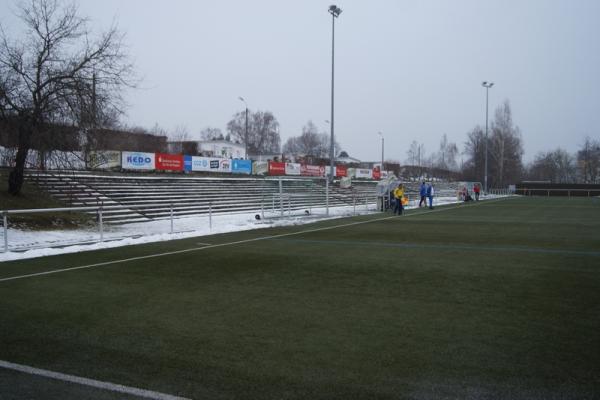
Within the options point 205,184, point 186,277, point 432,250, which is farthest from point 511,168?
point 186,277

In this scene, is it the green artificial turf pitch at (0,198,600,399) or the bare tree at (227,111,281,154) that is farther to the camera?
the bare tree at (227,111,281,154)

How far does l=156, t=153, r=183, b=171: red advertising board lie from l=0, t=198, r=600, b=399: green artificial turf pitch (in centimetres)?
2539

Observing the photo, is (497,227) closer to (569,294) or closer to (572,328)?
(569,294)

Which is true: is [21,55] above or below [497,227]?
above

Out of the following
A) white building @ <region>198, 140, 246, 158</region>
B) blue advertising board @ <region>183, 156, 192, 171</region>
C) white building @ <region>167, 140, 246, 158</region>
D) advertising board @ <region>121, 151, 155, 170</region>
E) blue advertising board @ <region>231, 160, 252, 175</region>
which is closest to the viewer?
advertising board @ <region>121, 151, 155, 170</region>

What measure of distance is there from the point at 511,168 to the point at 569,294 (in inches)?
3573

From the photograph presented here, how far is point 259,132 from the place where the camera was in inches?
4685

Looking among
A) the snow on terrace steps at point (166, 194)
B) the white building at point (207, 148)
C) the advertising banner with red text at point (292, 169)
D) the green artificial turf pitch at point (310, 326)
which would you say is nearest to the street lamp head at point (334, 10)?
the snow on terrace steps at point (166, 194)

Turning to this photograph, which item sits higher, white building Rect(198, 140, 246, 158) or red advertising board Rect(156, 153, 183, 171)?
white building Rect(198, 140, 246, 158)

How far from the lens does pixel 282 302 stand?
→ 6.98 m

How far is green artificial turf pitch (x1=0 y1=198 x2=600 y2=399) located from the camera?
4094 millimetres

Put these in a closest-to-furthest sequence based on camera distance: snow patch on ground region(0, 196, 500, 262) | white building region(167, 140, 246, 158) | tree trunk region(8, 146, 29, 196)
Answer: snow patch on ground region(0, 196, 500, 262) → tree trunk region(8, 146, 29, 196) → white building region(167, 140, 246, 158)

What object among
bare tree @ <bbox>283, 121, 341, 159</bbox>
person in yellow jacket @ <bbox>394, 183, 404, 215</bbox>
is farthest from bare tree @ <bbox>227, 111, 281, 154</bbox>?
person in yellow jacket @ <bbox>394, 183, 404, 215</bbox>

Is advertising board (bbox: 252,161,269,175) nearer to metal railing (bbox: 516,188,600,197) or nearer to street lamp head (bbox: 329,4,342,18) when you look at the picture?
street lamp head (bbox: 329,4,342,18)
